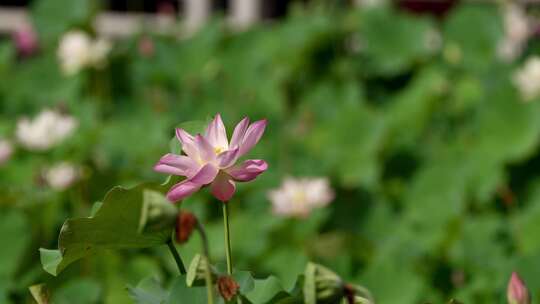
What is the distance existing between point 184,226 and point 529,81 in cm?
215

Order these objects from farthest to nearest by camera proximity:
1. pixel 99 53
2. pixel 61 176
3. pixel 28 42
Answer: pixel 28 42
pixel 99 53
pixel 61 176

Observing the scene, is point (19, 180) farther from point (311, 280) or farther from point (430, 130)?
point (311, 280)

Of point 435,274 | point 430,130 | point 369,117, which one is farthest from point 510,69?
point 435,274

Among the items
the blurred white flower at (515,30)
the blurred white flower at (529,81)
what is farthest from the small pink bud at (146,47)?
the blurred white flower at (529,81)

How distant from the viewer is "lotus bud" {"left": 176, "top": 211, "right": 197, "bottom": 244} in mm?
672

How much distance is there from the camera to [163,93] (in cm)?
335

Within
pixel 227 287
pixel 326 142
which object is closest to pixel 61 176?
pixel 326 142

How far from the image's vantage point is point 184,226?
675 millimetres

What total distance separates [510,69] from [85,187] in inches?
56.9

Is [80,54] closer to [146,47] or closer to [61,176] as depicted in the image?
[146,47]

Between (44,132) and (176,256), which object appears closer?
(176,256)

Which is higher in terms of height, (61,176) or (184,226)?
(184,226)

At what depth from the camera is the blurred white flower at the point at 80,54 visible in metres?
3.08

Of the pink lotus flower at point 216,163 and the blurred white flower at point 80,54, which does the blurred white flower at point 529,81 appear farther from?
the pink lotus flower at point 216,163
